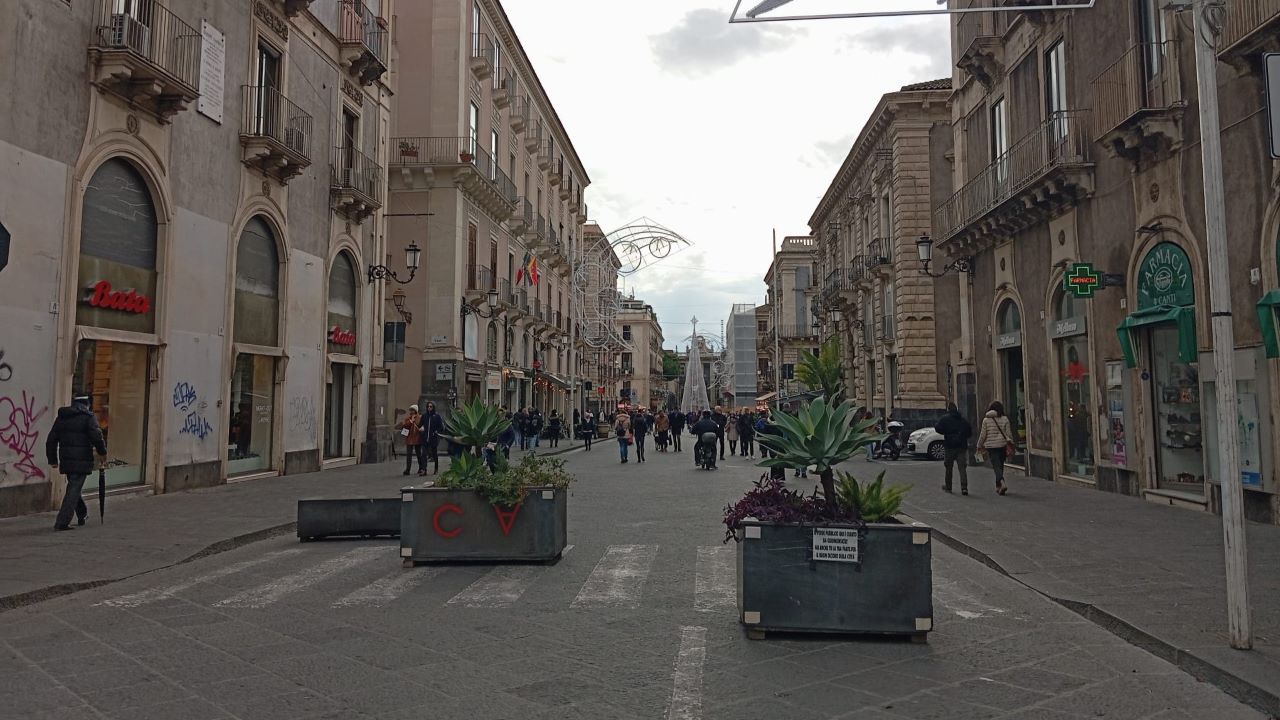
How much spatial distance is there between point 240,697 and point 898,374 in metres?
30.5

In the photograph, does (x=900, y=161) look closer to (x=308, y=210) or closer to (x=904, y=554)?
(x=308, y=210)

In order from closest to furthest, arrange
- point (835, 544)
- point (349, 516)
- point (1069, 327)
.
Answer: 1. point (835, 544)
2. point (349, 516)
3. point (1069, 327)

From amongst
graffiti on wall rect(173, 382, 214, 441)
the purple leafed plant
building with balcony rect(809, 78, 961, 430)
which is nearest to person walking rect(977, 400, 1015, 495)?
the purple leafed plant

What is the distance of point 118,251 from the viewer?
1418 centimetres

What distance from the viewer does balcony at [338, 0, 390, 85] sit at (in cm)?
2242

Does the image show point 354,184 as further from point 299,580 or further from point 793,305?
point 793,305

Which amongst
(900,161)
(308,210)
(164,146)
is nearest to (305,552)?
(164,146)

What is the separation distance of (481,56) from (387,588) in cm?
2917

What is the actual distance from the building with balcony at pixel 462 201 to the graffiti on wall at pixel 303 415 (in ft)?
22.8

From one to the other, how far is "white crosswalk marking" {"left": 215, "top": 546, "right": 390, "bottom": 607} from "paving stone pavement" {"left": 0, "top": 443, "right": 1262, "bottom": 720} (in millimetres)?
41

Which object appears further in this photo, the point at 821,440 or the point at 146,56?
the point at 146,56

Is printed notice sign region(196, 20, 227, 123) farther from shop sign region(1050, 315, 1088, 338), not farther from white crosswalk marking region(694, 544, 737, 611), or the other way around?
shop sign region(1050, 315, 1088, 338)

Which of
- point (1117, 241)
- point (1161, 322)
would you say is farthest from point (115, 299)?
point (1117, 241)

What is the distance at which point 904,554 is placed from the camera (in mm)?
5625
